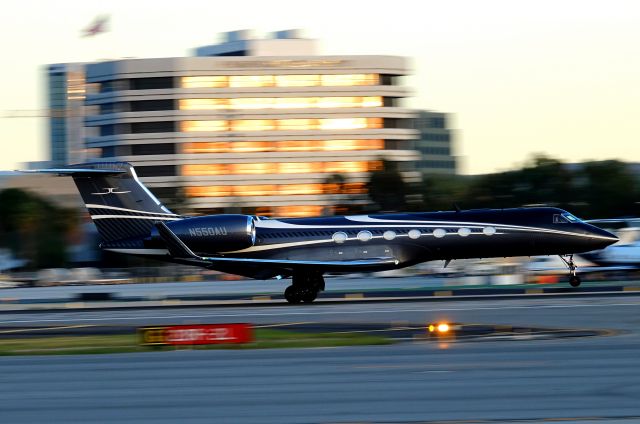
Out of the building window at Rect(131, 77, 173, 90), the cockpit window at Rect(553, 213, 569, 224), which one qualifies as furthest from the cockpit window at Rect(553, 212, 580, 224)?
the building window at Rect(131, 77, 173, 90)

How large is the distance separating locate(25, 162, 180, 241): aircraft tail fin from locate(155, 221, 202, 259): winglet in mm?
1866

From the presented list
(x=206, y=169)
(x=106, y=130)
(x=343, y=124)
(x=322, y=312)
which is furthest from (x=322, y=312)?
(x=106, y=130)

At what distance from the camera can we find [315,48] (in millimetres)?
112312

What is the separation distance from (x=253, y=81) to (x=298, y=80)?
4.66 m

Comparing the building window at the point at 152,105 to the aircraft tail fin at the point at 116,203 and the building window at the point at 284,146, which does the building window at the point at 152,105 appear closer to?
the building window at the point at 284,146

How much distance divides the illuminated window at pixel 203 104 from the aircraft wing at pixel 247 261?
75.2 meters

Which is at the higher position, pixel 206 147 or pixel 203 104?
pixel 203 104

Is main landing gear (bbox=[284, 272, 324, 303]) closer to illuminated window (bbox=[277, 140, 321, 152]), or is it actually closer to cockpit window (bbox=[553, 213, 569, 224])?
cockpit window (bbox=[553, 213, 569, 224])

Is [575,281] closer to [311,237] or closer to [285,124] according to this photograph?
[311,237]

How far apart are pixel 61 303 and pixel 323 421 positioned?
26.9 metres

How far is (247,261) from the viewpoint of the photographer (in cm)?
3244

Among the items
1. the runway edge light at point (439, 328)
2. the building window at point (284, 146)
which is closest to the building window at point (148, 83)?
the building window at point (284, 146)

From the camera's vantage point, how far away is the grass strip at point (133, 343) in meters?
20.9

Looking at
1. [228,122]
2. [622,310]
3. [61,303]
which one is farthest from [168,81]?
[622,310]
